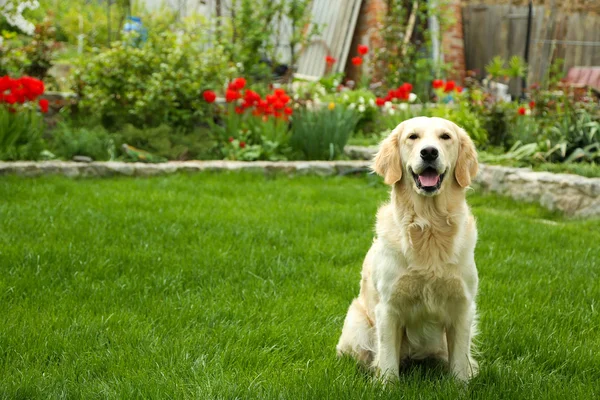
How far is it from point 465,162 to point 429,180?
22 cm

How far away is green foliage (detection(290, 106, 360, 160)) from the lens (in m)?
8.44

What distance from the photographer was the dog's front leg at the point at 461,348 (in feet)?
9.21

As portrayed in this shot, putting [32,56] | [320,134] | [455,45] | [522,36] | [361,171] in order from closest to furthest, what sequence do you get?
[361,171] < [320,134] < [32,56] < [455,45] < [522,36]

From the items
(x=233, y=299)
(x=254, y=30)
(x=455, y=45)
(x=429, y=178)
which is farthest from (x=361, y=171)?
(x=455, y=45)

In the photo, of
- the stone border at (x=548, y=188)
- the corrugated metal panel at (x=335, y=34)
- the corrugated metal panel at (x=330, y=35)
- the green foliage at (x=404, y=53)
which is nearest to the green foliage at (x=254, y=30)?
the corrugated metal panel at (x=330, y=35)

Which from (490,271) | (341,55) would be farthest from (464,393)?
(341,55)

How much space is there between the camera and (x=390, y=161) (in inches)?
116

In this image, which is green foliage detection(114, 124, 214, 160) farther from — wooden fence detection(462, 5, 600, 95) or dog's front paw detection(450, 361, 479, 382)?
wooden fence detection(462, 5, 600, 95)

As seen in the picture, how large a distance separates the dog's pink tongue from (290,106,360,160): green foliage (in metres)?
5.51

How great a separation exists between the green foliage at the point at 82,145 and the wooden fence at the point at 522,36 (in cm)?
794

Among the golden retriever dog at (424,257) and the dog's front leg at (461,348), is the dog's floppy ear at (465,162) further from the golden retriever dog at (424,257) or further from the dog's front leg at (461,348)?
the dog's front leg at (461,348)

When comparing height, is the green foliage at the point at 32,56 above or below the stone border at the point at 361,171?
above

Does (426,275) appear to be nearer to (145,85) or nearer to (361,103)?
(145,85)

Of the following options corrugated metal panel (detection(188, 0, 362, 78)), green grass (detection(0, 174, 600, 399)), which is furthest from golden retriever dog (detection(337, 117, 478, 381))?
corrugated metal panel (detection(188, 0, 362, 78))
